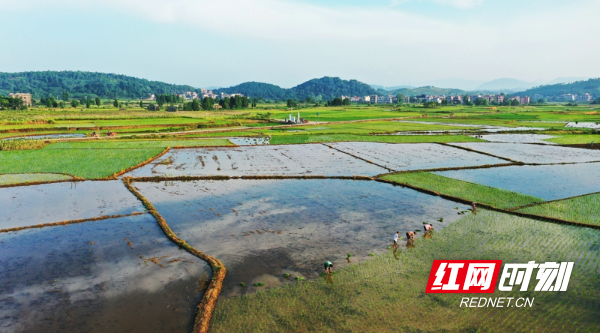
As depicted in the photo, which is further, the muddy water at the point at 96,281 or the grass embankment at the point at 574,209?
the grass embankment at the point at 574,209

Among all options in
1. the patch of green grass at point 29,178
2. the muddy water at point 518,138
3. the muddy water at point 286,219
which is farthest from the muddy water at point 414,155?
Result: the patch of green grass at point 29,178

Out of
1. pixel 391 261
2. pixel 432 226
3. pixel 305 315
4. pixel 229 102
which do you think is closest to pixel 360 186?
pixel 432 226

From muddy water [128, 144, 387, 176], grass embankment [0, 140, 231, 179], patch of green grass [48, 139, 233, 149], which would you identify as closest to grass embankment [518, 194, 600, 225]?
muddy water [128, 144, 387, 176]

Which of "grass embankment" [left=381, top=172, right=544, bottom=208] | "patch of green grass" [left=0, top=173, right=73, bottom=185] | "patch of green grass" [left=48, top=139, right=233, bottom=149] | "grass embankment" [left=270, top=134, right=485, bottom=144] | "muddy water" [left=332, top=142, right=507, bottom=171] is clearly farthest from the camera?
"grass embankment" [left=270, top=134, right=485, bottom=144]

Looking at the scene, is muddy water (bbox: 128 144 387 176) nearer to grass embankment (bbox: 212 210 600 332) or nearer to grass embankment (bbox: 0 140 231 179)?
grass embankment (bbox: 0 140 231 179)

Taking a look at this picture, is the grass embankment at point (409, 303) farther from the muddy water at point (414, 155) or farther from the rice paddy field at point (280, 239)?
the muddy water at point (414, 155)

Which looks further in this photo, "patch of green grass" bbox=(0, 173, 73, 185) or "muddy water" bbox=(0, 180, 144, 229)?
"patch of green grass" bbox=(0, 173, 73, 185)

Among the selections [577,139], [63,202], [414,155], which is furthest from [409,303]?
[577,139]

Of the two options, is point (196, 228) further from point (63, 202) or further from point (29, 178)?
point (29, 178)
